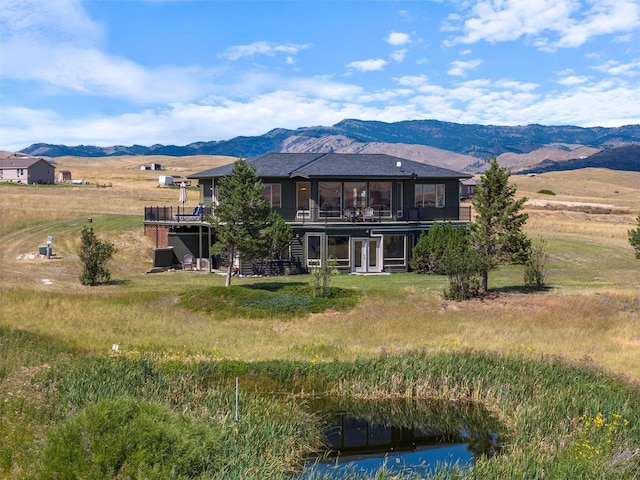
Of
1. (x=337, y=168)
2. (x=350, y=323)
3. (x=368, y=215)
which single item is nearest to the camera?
(x=350, y=323)

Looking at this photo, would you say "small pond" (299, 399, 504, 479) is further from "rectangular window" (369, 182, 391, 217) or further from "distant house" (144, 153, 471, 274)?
"rectangular window" (369, 182, 391, 217)

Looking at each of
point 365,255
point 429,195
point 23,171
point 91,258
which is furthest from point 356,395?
point 23,171

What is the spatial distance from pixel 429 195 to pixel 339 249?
303 inches

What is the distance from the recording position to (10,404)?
1433cm

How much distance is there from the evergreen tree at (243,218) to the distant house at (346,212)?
281 inches

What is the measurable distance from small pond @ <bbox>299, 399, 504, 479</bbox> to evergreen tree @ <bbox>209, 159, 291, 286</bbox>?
14666 millimetres

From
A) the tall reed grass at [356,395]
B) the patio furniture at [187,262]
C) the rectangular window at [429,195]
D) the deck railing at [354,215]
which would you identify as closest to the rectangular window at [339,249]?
the deck railing at [354,215]

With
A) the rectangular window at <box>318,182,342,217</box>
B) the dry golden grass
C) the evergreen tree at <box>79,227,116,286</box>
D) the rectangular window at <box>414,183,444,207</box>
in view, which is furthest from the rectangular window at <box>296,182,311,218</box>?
the evergreen tree at <box>79,227,116,286</box>

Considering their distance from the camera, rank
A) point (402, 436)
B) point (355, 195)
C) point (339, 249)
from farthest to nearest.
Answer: point (355, 195)
point (339, 249)
point (402, 436)

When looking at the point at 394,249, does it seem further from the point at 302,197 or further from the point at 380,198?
the point at 302,197

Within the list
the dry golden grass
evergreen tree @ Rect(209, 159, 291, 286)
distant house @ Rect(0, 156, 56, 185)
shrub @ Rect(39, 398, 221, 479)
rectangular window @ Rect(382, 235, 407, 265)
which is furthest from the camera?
distant house @ Rect(0, 156, 56, 185)

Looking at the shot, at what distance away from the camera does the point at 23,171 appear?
109 m

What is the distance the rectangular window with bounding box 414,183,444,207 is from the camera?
43.4m

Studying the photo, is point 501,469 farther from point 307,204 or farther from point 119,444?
point 307,204
